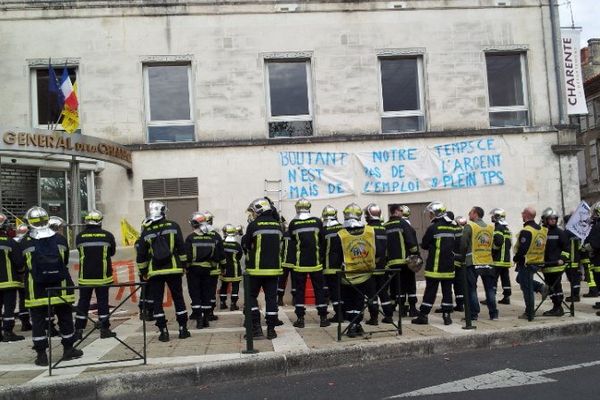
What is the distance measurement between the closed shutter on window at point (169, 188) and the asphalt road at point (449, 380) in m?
7.44

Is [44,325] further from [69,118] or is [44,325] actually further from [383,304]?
[69,118]

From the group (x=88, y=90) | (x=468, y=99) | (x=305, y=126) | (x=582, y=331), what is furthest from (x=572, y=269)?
(x=88, y=90)

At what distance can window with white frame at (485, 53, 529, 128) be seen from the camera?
1478 centimetres

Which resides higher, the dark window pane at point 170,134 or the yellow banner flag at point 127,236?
the dark window pane at point 170,134

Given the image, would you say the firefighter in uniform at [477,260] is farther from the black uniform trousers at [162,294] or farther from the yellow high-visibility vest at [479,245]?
the black uniform trousers at [162,294]

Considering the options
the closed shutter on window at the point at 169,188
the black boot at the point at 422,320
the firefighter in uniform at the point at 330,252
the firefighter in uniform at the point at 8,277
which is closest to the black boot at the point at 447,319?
the black boot at the point at 422,320

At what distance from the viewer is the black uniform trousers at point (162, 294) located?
8.17m

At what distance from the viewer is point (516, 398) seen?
5.41 meters

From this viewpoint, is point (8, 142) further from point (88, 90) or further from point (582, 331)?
point (582, 331)

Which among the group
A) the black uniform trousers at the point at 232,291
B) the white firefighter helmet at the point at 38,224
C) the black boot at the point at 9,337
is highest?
the white firefighter helmet at the point at 38,224

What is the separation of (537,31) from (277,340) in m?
11.1

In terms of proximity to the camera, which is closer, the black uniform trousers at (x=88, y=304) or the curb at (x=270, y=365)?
the curb at (x=270, y=365)

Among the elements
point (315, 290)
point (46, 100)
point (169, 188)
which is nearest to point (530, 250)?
point (315, 290)

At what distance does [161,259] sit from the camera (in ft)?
26.3
